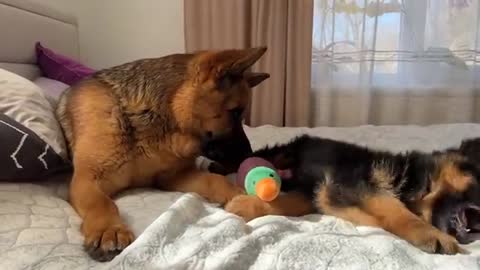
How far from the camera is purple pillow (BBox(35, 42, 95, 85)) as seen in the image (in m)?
2.03

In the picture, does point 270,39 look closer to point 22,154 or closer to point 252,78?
point 252,78

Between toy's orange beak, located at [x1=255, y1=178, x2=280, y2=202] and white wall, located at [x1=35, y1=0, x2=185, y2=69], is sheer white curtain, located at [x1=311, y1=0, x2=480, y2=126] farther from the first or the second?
toy's orange beak, located at [x1=255, y1=178, x2=280, y2=202]

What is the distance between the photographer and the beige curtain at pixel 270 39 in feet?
8.65

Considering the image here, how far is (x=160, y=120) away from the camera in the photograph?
1.36m

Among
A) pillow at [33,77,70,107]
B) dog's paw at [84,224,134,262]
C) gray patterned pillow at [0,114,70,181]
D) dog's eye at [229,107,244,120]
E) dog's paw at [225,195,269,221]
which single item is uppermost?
pillow at [33,77,70,107]

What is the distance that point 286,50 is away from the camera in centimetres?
269

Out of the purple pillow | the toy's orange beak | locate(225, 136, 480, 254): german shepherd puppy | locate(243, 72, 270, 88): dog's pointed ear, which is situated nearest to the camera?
locate(225, 136, 480, 254): german shepherd puppy

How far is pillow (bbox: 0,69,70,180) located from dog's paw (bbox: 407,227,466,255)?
892 millimetres

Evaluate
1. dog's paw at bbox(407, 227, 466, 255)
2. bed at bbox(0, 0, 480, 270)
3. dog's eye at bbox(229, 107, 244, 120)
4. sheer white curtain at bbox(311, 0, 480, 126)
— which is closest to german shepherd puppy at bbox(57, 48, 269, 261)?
dog's eye at bbox(229, 107, 244, 120)

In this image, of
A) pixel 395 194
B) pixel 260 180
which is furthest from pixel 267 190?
pixel 395 194

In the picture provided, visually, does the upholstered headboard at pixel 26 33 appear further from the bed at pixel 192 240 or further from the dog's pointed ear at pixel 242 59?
the dog's pointed ear at pixel 242 59

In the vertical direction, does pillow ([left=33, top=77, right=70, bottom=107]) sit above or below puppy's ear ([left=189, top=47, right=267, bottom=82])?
below

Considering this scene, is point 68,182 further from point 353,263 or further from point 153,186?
point 353,263

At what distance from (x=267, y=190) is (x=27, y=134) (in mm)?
616
